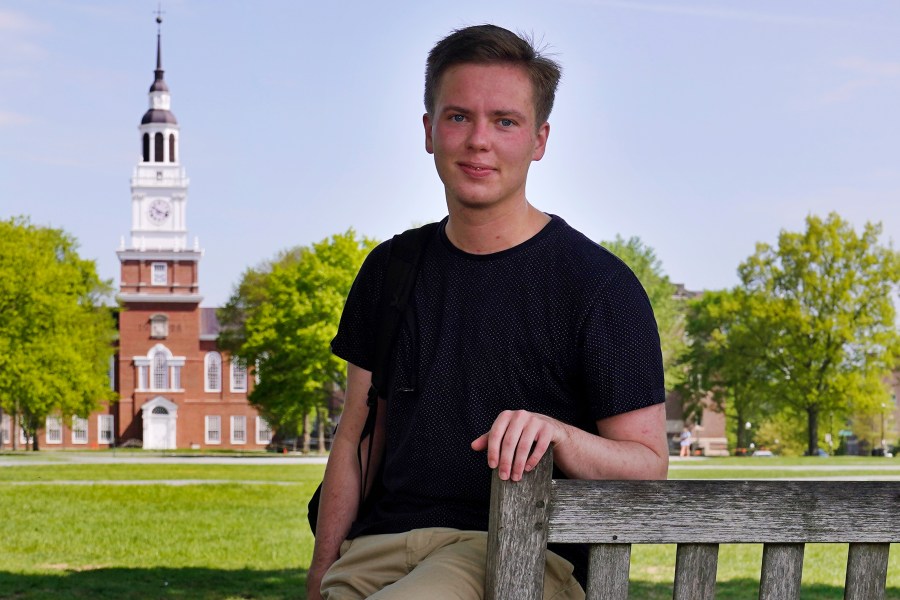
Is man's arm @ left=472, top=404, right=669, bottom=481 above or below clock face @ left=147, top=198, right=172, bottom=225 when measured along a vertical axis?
below

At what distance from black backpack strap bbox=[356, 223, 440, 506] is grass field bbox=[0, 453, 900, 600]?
6994 mm

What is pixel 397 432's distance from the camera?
287 centimetres

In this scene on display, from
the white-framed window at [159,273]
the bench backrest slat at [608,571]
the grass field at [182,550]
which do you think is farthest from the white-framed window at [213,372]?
the bench backrest slat at [608,571]

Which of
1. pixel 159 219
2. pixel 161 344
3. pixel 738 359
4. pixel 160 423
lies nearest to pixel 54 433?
pixel 160 423

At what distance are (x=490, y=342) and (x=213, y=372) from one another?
8136cm

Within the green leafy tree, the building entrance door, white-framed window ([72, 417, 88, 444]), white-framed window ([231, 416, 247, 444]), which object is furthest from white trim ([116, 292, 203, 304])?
the green leafy tree

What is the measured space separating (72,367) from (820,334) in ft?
93.5

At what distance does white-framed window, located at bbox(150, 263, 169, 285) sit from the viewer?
7862cm

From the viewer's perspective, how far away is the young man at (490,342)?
8.48 feet

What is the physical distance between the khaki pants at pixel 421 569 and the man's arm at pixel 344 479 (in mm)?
75

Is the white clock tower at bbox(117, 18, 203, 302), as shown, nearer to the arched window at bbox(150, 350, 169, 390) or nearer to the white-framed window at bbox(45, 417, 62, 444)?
the arched window at bbox(150, 350, 169, 390)

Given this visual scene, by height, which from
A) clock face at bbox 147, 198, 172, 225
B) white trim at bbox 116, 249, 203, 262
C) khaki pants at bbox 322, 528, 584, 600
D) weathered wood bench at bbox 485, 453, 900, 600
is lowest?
khaki pants at bbox 322, 528, 584, 600

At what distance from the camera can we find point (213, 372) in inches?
3246

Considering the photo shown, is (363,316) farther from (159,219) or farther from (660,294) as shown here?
(159,219)
